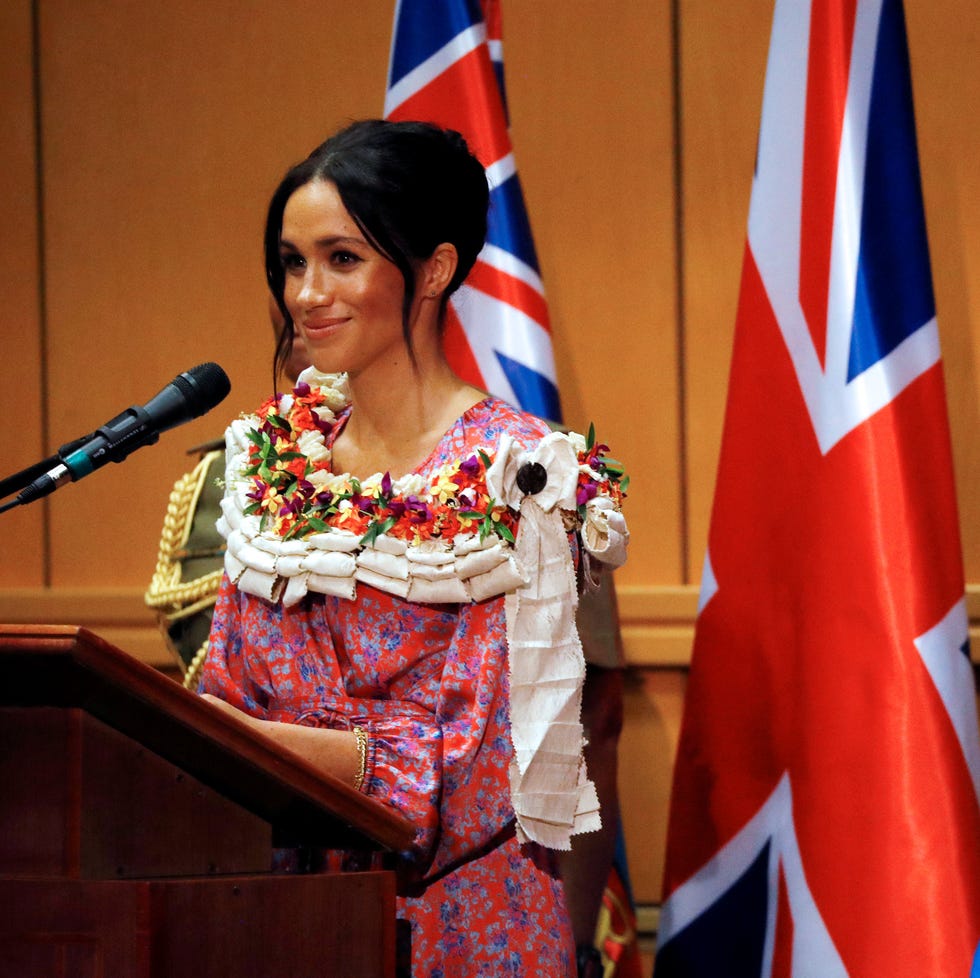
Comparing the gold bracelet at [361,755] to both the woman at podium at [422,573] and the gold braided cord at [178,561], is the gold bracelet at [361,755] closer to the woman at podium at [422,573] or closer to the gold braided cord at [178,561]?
the woman at podium at [422,573]

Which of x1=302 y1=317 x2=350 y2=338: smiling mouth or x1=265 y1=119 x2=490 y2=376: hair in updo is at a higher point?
x1=265 y1=119 x2=490 y2=376: hair in updo

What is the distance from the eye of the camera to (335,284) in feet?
5.10

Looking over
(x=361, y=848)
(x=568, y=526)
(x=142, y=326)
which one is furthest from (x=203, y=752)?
(x=142, y=326)

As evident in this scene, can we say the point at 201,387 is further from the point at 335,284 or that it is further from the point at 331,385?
the point at 331,385

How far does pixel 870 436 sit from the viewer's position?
2.09m

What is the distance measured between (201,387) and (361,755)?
1.23ft

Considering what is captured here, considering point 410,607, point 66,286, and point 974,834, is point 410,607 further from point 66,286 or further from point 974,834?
point 66,286

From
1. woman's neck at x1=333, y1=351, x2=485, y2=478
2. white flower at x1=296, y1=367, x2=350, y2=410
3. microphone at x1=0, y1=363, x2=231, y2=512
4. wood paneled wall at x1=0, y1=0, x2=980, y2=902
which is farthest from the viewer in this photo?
wood paneled wall at x1=0, y1=0, x2=980, y2=902

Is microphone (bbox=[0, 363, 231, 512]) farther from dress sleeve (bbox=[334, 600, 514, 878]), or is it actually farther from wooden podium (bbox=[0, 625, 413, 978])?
dress sleeve (bbox=[334, 600, 514, 878])

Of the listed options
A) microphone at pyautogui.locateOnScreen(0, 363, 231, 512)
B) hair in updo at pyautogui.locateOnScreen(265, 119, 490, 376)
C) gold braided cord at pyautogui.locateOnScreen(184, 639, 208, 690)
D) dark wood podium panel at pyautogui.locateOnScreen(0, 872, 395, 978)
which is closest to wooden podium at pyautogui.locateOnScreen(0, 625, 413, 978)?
dark wood podium panel at pyautogui.locateOnScreen(0, 872, 395, 978)

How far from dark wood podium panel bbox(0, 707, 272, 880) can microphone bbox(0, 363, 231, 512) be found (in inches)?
6.5

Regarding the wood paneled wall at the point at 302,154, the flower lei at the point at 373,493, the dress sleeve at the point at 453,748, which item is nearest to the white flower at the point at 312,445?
the flower lei at the point at 373,493

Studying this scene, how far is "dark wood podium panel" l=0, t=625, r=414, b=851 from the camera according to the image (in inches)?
39.0

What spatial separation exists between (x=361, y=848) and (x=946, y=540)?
3.63ft
